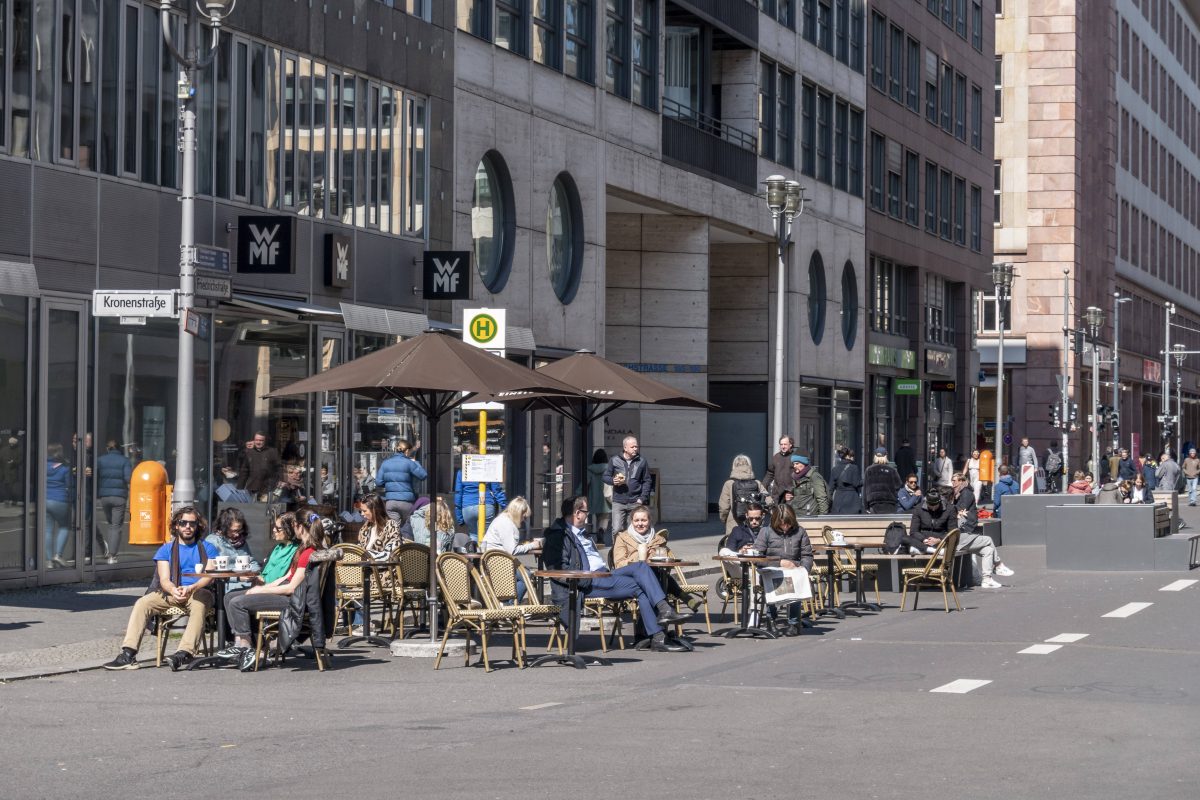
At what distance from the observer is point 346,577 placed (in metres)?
18.0

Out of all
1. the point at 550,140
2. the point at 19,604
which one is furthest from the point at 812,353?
the point at 19,604

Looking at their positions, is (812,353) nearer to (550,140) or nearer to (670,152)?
(670,152)

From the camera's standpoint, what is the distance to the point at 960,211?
63438mm

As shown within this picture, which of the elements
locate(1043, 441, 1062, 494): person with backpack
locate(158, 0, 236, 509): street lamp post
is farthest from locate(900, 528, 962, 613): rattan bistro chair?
locate(1043, 441, 1062, 494): person with backpack

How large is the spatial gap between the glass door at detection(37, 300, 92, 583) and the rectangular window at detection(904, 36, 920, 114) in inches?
1534

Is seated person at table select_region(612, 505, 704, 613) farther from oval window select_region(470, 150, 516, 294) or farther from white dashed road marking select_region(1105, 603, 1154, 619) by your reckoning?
oval window select_region(470, 150, 516, 294)

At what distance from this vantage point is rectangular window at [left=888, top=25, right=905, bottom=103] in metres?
55.6

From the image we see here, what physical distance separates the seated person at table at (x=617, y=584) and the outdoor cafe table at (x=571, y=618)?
1.15 feet

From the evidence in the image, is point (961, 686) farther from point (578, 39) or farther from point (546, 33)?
point (578, 39)

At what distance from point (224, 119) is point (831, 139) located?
27721 millimetres

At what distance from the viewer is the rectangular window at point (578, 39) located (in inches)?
1362

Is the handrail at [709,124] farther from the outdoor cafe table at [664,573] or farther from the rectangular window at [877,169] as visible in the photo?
the outdoor cafe table at [664,573]

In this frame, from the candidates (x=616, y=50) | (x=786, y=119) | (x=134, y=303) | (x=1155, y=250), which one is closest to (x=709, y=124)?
(x=786, y=119)

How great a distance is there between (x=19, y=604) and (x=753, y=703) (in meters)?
9.26
